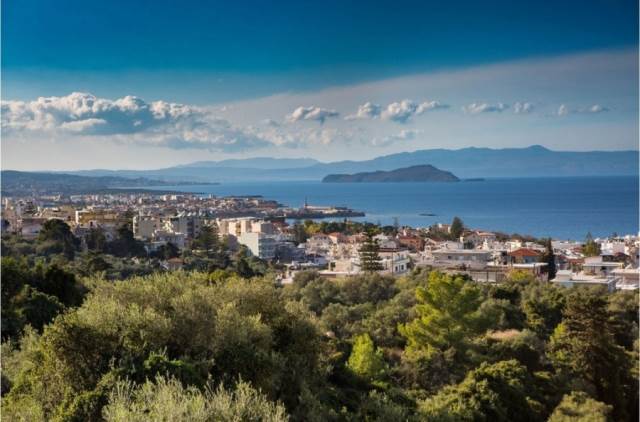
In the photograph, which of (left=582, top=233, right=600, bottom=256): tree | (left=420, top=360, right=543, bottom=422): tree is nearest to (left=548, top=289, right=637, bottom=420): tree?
(left=420, top=360, right=543, bottom=422): tree

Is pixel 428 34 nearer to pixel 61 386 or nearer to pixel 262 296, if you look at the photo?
pixel 262 296

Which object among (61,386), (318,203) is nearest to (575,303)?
(61,386)

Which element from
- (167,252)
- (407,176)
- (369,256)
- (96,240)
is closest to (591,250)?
(369,256)

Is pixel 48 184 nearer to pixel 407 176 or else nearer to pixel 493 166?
pixel 407 176

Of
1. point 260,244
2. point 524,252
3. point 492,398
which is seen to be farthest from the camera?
point 260,244

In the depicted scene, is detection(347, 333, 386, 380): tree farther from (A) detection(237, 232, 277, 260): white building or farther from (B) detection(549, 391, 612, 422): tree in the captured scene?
(A) detection(237, 232, 277, 260): white building

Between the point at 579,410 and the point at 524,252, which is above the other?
the point at 579,410

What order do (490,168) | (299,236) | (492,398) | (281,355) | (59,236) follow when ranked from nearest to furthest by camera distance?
(281,355) < (492,398) < (59,236) < (299,236) < (490,168)
